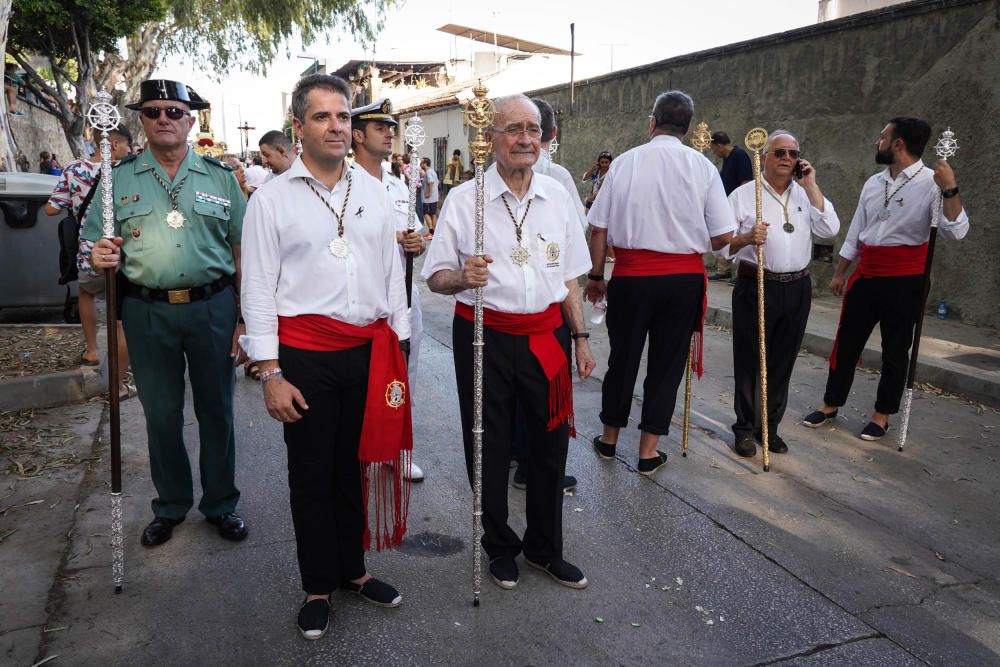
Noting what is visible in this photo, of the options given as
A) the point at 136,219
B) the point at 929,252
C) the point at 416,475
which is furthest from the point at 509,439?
the point at 929,252

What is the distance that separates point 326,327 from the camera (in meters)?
2.77

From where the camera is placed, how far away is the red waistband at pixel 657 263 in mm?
4340

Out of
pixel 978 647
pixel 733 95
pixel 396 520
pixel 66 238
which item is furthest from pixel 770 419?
pixel 733 95

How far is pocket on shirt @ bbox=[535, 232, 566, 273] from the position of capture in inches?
127

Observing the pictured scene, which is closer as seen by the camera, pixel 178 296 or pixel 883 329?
pixel 178 296

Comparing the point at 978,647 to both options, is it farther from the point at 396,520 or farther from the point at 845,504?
the point at 396,520

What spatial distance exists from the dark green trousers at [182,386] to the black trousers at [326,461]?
918mm

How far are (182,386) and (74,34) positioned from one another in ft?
60.7

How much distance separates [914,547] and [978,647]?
0.86m

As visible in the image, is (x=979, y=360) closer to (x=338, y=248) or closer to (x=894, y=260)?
(x=894, y=260)

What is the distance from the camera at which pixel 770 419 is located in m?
4.96

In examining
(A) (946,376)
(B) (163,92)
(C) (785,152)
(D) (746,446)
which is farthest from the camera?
(A) (946,376)

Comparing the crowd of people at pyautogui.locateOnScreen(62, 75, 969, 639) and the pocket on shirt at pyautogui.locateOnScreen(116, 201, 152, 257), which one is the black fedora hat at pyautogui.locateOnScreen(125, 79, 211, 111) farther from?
the pocket on shirt at pyautogui.locateOnScreen(116, 201, 152, 257)

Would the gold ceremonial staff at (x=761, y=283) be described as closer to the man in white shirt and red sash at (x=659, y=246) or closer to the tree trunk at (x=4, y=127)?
the man in white shirt and red sash at (x=659, y=246)
